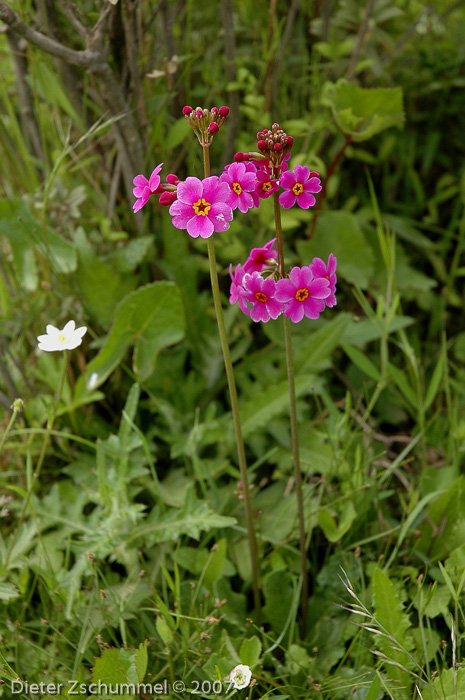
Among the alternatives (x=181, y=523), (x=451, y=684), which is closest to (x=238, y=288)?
(x=181, y=523)

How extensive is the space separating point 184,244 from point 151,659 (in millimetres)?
1290

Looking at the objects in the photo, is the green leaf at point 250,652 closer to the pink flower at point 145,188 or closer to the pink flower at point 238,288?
the pink flower at point 238,288

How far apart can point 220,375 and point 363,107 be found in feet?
3.30

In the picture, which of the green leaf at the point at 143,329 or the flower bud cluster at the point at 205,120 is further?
the green leaf at the point at 143,329

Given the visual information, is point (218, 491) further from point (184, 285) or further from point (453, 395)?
point (453, 395)

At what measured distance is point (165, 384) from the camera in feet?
6.58

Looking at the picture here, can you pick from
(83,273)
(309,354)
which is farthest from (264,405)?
(83,273)

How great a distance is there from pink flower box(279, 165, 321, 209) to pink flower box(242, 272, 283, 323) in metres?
0.15

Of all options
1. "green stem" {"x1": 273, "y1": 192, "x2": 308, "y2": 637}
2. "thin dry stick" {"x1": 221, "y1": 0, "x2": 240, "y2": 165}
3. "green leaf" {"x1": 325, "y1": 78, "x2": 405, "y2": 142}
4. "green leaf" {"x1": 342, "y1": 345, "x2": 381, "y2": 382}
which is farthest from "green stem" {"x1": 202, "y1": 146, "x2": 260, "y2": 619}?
"thin dry stick" {"x1": 221, "y1": 0, "x2": 240, "y2": 165}

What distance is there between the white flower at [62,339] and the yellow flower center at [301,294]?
52 cm

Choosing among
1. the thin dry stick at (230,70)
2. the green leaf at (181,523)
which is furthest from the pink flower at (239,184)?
the thin dry stick at (230,70)

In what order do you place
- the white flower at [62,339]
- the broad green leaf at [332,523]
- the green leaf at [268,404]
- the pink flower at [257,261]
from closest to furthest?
the pink flower at [257,261] → the white flower at [62,339] → the broad green leaf at [332,523] → the green leaf at [268,404]

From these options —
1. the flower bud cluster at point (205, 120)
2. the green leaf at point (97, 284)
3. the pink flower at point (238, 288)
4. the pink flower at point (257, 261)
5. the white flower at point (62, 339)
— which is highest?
the flower bud cluster at point (205, 120)

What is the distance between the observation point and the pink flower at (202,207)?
1025 mm
